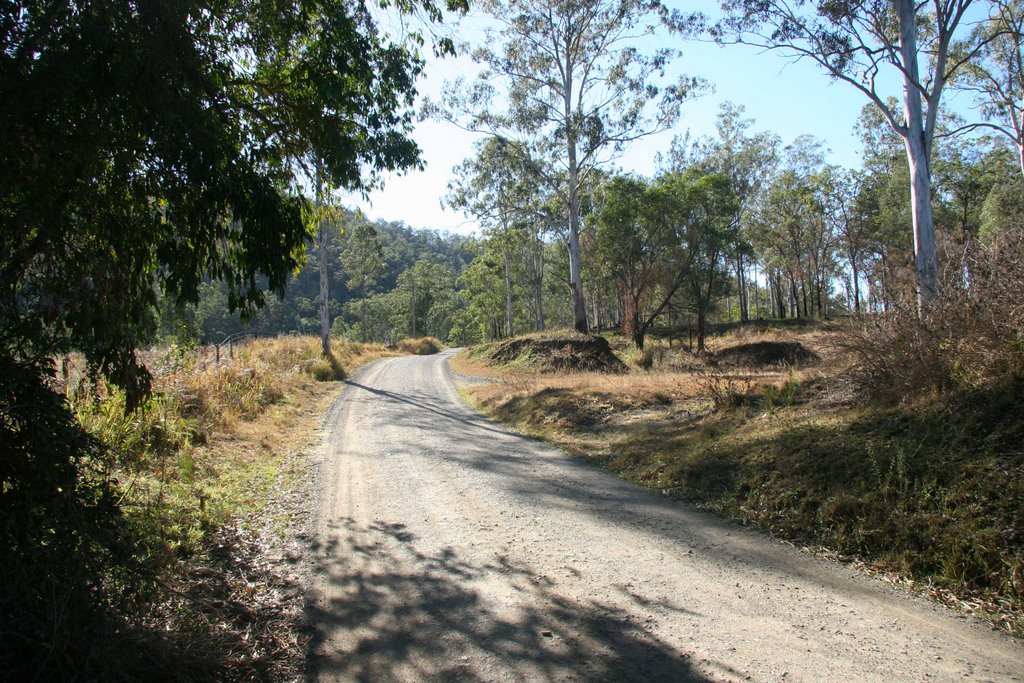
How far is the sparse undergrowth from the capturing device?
3334 millimetres

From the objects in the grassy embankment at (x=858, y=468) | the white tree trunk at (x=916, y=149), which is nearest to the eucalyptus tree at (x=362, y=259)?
the white tree trunk at (x=916, y=149)

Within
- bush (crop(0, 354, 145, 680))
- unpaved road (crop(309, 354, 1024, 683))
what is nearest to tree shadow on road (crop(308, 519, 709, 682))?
unpaved road (crop(309, 354, 1024, 683))

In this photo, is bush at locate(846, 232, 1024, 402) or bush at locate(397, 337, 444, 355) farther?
bush at locate(397, 337, 444, 355)

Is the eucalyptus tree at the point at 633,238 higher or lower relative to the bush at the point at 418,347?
higher

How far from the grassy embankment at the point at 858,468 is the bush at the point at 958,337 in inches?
9.3

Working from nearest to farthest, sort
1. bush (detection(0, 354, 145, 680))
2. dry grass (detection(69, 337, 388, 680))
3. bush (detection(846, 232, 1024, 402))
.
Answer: bush (detection(0, 354, 145, 680))
dry grass (detection(69, 337, 388, 680))
bush (detection(846, 232, 1024, 402))

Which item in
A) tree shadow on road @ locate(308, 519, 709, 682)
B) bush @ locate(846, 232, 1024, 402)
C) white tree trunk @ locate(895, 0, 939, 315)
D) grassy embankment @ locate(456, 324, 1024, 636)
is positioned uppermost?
white tree trunk @ locate(895, 0, 939, 315)

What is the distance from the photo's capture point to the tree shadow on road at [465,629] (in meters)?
3.58

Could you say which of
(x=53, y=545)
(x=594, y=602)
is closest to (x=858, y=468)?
(x=594, y=602)

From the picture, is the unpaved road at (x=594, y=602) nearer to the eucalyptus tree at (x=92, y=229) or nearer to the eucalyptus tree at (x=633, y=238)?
the eucalyptus tree at (x=92, y=229)

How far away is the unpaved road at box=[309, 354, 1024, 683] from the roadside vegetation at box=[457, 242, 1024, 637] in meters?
0.42

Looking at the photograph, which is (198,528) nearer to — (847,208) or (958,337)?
(958,337)

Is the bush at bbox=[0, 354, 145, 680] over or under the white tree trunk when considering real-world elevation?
under

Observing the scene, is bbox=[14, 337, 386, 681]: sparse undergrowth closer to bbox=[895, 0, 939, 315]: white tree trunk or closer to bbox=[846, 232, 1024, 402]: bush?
bbox=[846, 232, 1024, 402]: bush
